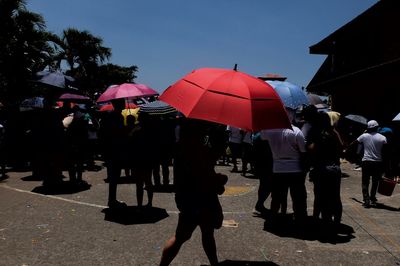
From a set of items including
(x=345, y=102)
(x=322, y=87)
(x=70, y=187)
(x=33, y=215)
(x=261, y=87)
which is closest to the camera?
(x=261, y=87)

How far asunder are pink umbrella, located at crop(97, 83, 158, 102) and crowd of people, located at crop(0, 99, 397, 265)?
36 cm

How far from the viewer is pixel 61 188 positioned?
10.0m

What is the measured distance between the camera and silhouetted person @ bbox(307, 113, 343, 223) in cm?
643

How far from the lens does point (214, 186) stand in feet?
13.5

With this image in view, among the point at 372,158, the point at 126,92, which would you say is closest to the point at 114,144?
the point at 126,92

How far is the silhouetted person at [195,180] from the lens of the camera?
402 cm

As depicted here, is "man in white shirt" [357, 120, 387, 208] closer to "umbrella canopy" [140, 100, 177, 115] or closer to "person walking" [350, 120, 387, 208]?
"person walking" [350, 120, 387, 208]

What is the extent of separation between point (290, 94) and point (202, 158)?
3474mm

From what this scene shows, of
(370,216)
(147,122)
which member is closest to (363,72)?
(370,216)

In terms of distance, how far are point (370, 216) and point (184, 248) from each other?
4037 millimetres

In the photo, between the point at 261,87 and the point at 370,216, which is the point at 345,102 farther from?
the point at 261,87

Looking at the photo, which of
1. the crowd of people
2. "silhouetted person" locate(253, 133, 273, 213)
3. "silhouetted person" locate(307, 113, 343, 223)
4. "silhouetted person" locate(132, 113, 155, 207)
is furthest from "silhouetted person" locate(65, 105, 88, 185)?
"silhouetted person" locate(307, 113, 343, 223)

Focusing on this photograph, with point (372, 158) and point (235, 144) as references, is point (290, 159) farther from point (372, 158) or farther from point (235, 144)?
point (235, 144)

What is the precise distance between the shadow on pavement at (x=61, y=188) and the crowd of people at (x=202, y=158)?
7cm
